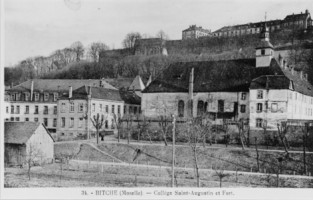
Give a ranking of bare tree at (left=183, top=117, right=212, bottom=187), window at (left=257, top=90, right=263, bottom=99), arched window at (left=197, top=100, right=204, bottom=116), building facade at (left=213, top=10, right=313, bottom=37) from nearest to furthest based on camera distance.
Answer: bare tree at (left=183, top=117, right=212, bottom=187)
window at (left=257, top=90, right=263, bottom=99)
arched window at (left=197, top=100, right=204, bottom=116)
building facade at (left=213, top=10, right=313, bottom=37)

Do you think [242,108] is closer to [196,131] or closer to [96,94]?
[196,131]

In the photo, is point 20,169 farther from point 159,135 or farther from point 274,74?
point 274,74

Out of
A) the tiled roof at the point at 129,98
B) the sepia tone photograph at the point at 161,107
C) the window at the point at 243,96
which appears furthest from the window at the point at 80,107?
the window at the point at 243,96

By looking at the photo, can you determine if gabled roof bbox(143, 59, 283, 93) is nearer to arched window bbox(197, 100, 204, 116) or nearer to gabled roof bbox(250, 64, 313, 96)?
arched window bbox(197, 100, 204, 116)

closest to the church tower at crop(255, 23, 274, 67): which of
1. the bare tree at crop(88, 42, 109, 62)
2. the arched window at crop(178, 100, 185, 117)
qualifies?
the arched window at crop(178, 100, 185, 117)

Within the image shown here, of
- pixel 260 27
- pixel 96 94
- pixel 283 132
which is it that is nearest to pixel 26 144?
pixel 96 94

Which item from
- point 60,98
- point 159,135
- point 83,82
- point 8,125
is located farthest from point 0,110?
point 83,82

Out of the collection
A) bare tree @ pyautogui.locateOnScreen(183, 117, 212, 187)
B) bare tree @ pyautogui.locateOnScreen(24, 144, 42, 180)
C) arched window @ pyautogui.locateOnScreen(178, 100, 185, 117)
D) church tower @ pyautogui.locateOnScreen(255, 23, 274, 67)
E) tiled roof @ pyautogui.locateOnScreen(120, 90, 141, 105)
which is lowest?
bare tree @ pyautogui.locateOnScreen(24, 144, 42, 180)
